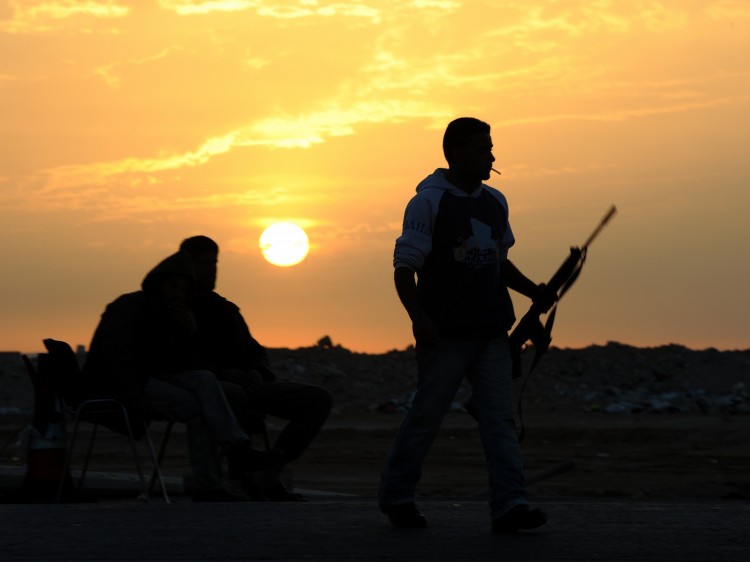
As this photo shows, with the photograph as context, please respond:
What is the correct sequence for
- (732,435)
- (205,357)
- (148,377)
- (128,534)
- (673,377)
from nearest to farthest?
(128,534) < (148,377) < (205,357) < (732,435) < (673,377)

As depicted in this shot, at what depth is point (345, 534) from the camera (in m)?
7.19

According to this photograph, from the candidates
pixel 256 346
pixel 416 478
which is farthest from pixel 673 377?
pixel 416 478

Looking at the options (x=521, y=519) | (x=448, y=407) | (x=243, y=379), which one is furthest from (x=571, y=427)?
(x=521, y=519)

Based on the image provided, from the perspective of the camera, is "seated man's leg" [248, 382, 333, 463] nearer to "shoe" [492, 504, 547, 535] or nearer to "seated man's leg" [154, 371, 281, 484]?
"seated man's leg" [154, 371, 281, 484]

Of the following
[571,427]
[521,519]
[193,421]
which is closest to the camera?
[521,519]

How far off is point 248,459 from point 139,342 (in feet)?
3.41

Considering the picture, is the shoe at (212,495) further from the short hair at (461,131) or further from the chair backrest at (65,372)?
the short hair at (461,131)

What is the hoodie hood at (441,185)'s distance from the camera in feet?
24.6

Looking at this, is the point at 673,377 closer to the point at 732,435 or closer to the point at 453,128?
the point at 732,435

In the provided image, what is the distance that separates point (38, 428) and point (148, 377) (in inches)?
34.0

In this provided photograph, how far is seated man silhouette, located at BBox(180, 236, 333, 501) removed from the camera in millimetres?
10453

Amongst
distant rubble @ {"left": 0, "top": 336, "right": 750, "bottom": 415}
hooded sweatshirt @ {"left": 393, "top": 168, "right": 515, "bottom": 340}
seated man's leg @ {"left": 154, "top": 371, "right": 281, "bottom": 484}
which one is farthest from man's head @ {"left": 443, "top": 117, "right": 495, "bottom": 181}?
distant rubble @ {"left": 0, "top": 336, "right": 750, "bottom": 415}

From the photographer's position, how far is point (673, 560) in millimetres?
6320

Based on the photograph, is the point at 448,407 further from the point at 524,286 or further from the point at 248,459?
the point at 248,459
